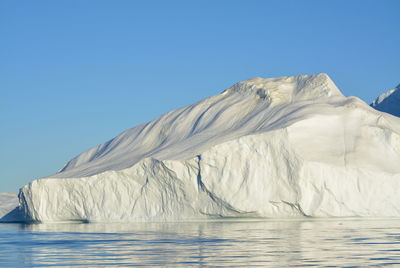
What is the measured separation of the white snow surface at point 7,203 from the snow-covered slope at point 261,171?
9442 millimetres

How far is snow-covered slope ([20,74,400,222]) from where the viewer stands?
28375mm

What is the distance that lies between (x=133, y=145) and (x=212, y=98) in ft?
16.3

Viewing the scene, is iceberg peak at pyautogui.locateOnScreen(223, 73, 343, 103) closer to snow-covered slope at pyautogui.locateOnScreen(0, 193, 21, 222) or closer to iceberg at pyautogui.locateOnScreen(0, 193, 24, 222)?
iceberg at pyautogui.locateOnScreen(0, 193, 24, 222)

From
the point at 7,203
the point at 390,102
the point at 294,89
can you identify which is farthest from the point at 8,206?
the point at 390,102

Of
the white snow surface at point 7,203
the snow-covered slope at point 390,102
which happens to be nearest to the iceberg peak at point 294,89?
the white snow surface at point 7,203

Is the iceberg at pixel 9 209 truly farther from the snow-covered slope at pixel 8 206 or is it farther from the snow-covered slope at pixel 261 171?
the snow-covered slope at pixel 261 171

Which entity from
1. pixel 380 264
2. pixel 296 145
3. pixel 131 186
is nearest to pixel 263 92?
pixel 296 145

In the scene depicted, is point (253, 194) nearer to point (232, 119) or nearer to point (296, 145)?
point (296, 145)

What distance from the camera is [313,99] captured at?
3362 cm

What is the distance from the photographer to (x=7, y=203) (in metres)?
45.5

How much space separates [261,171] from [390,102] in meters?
30.3

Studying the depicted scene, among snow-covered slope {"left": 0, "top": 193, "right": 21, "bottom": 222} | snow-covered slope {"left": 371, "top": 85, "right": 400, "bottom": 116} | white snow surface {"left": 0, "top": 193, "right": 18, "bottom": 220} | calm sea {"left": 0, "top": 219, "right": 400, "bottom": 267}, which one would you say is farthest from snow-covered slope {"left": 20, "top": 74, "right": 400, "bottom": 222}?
snow-covered slope {"left": 371, "top": 85, "right": 400, "bottom": 116}

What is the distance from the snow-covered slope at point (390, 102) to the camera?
180ft

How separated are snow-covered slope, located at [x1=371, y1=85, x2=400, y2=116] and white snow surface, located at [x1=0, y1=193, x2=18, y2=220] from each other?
2915 cm
